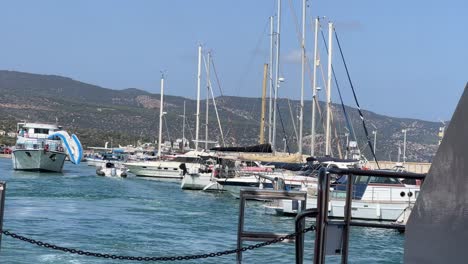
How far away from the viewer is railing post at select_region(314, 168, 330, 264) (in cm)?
681

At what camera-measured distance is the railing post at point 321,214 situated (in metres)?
6.81

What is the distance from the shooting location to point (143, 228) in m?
29.5

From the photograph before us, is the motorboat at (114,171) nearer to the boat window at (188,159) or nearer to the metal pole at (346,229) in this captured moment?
the boat window at (188,159)

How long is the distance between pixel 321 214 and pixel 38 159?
71.4m

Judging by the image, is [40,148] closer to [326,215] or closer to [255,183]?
[255,183]

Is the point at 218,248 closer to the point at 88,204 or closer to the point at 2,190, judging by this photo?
the point at 2,190

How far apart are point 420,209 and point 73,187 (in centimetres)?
5239

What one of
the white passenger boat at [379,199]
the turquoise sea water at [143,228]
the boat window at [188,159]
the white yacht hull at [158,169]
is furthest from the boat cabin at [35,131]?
the white passenger boat at [379,199]

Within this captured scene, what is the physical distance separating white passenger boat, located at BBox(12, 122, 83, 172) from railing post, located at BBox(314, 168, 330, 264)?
71.3 m

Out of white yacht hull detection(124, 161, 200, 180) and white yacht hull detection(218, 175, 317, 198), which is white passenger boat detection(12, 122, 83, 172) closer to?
white yacht hull detection(124, 161, 200, 180)

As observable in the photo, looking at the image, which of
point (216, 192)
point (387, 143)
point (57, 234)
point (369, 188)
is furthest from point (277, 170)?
point (387, 143)

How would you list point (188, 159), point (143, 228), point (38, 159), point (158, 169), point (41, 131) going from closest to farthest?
point (143, 228)
point (38, 159)
point (158, 169)
point (188, 159)
point (41, 131)

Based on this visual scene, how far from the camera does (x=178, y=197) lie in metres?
49.8

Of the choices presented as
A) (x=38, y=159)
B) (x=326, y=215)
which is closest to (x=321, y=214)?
(x=326, y=215)
